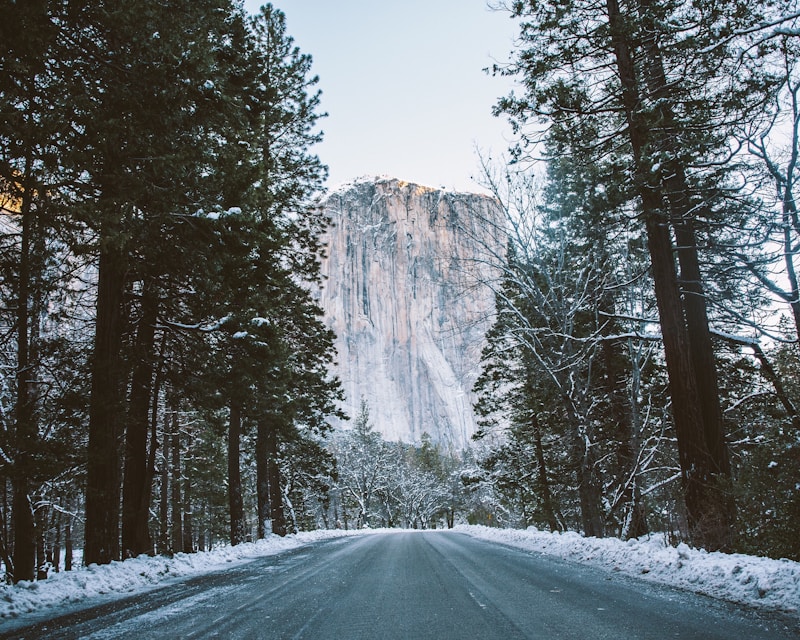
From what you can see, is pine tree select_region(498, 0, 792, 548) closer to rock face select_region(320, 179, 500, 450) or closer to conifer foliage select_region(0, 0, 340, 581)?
conifer foliage select_region(0, 0, 340, 581)

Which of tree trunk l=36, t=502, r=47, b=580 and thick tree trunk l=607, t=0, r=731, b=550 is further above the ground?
thick tree trunk l=607, t=0, r=731, b=550

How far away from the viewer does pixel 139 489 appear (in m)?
10.6

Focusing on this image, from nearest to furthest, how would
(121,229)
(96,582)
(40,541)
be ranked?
(96,582), (121,229), (40,541)

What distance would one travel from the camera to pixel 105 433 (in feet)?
26.4

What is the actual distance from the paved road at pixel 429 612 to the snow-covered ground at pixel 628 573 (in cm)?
43

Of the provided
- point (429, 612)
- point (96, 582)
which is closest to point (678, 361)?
point (429, 612)

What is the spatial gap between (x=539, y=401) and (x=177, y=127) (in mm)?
15810

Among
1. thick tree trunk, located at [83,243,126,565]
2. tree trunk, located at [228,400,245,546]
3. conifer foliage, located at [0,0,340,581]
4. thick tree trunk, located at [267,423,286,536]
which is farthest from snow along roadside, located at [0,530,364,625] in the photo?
thick tree trunk, located at [267,423,286,536]

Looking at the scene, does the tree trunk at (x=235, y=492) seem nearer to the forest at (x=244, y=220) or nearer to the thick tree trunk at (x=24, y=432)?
the forest at (x=244, y=220)

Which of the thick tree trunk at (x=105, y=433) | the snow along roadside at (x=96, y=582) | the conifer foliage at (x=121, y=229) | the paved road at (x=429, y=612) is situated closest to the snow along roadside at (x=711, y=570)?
the paved road at (x=429, y=612)

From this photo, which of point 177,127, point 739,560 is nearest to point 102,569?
point 177,127

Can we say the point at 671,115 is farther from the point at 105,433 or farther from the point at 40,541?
the point at 40,541

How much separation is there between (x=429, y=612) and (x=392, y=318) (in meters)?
119

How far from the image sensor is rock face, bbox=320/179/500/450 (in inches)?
4461
